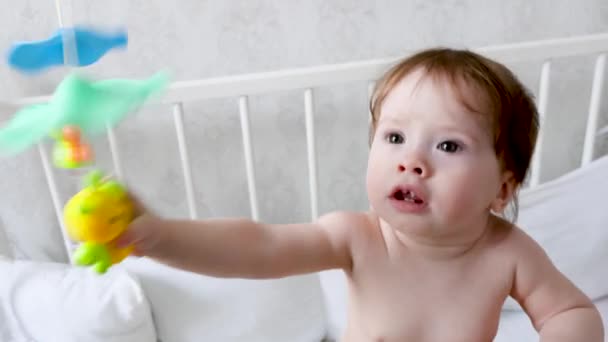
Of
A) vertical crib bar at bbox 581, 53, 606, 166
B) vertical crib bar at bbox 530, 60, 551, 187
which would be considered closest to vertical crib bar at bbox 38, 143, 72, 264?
vertical crib bar at bbox 530, 60, 551, 187

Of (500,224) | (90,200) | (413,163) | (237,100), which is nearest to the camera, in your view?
(90,200)

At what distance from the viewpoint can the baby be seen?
1.90 feet

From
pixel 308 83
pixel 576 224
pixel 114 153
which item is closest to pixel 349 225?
pixel 308 83

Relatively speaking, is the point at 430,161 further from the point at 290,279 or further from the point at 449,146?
the point at 290,279

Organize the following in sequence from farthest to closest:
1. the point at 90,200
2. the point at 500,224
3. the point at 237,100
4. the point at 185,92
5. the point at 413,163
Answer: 1. the point at 237,100
2. the point at 185,92
3. the point at 500,224
4. the point at 413,163
5. the point at 90,200

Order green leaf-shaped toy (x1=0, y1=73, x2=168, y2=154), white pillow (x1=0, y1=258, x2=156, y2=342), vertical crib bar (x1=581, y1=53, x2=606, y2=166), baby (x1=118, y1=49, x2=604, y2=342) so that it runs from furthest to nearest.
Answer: vertical crib bar (x1=581, y1=53, x2=606, y2=166) → white pillow (x1=0, y1=258, x2=156, y2=342) → baby (x1=118, y1=49, x2=604, y2=342) → green leaf-shaped toy (x1=0, y1=73, x2=168, y2=154)

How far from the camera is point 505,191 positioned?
66 cm

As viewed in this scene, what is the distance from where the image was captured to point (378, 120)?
65 cm

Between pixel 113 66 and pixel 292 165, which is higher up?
pixel 113 66

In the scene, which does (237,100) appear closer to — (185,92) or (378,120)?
(185,92)

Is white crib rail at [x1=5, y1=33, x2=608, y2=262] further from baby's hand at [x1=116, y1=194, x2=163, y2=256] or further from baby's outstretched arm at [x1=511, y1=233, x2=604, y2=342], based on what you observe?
baby's hand at [x1=116, y1=194, x2=163, y2=256]

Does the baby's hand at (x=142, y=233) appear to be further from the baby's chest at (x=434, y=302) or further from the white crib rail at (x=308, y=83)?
the white crib rail at (x=308, y=83)

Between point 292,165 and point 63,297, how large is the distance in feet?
1.48

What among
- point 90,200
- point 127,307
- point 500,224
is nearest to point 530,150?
point 500,224
